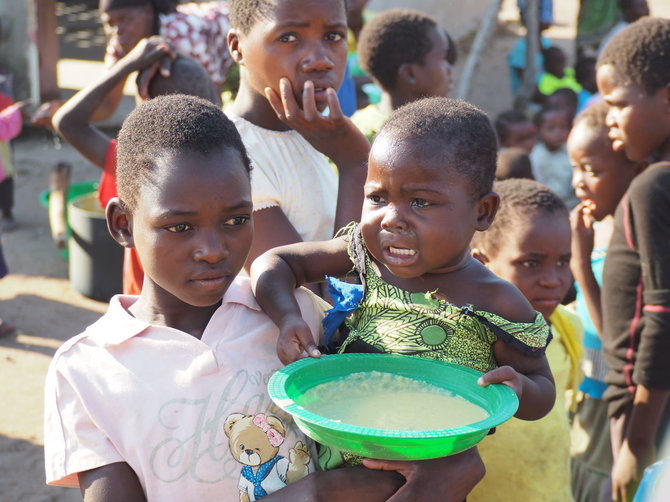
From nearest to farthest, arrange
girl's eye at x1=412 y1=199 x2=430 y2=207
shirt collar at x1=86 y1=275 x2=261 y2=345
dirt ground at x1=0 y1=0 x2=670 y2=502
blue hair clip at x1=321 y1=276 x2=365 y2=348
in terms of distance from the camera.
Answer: shirt collar at x1=86 y1=275 x2=261 y2=345
girl's eye at x1=412 y1=199 x2=430 y2=207
blue hair clip at x1=321 y1=276 x2=365 y2=348
dirt ground at x1=0 y1=0 x2=670 y2=502

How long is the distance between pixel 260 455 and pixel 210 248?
0.48 m

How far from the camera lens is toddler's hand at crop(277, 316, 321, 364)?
5.88 feet

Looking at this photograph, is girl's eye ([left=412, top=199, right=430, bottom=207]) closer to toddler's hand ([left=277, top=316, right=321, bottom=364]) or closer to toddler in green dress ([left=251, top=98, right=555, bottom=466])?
toddler in green dress ([left=251, top=98, right=555, bottom=466])

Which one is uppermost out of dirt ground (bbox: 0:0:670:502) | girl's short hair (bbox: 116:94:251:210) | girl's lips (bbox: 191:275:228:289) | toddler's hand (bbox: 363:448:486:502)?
girl's short hair (bbox: 116:94:251:210)

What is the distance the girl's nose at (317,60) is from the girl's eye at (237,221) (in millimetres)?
655

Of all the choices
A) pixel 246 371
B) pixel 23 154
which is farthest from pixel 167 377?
pixel 23 154

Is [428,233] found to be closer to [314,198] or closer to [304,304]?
[304,304]

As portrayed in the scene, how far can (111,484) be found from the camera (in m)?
1.70

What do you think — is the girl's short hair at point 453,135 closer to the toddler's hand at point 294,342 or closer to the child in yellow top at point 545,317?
the toddler's hand at point 294,342

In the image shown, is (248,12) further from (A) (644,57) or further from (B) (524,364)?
(A) (644,57)

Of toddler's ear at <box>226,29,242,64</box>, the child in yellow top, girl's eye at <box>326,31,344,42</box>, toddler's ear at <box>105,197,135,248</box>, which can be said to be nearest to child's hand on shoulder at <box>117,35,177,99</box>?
toddler's ear at <box>226,29,242,64</box>

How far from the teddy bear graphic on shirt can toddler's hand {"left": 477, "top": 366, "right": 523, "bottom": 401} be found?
0.48m

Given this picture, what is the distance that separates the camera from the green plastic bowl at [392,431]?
4.91 feet

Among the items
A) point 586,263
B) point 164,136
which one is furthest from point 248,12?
point 586,263
